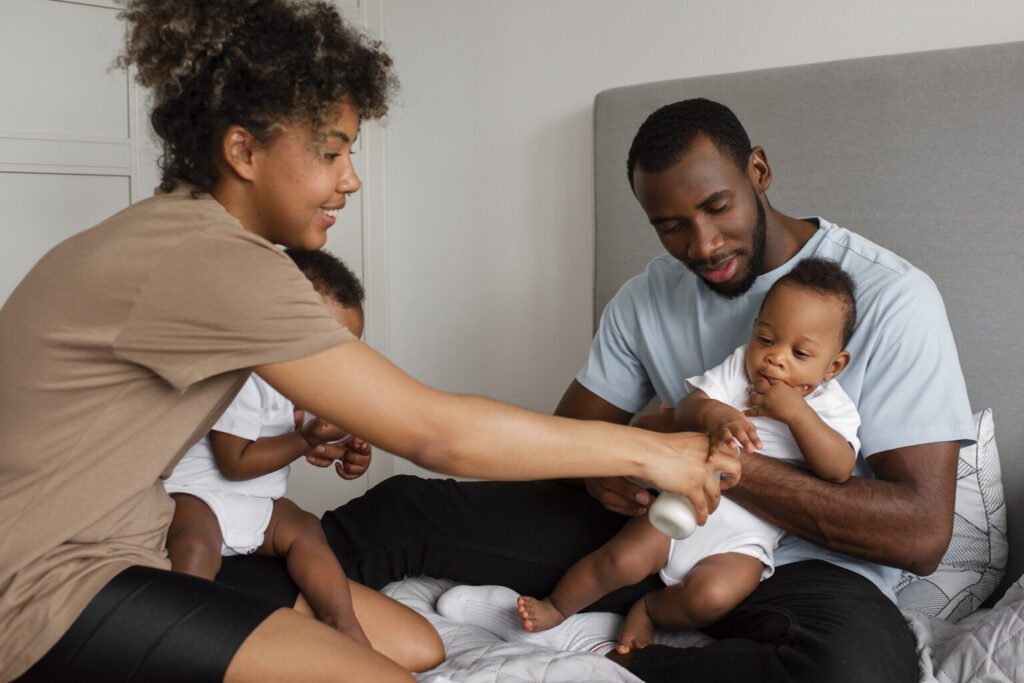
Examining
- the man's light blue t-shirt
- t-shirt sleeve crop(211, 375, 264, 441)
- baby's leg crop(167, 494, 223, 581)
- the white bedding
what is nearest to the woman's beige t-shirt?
baby's leg crop(167, 494, 223, 581)

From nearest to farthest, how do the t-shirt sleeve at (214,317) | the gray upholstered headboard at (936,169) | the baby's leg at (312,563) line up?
the t-shirt sleeve at (214,317)
the baby's leg at (312,563)
the gray upholstered headboard at (936,169)

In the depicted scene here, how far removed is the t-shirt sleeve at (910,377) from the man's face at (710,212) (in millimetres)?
251

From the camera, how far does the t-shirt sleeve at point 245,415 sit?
5.53ft

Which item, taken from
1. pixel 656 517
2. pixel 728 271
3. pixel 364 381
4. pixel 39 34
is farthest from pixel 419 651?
pixel 39 34

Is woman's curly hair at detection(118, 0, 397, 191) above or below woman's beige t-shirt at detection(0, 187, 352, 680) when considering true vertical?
above

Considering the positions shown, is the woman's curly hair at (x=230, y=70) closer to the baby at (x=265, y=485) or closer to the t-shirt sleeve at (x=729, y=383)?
the baby at (x=265, y=485)

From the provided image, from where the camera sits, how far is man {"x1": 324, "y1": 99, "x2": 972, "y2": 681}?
5.03ft

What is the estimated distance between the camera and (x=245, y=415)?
1710 millimetres

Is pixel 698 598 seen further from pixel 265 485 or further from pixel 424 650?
pixel 265 485

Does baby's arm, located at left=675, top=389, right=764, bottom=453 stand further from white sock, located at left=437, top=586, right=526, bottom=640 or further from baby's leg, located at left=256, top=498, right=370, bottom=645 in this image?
baby's leg, located at left=256, top=498, right=370, bottom=645

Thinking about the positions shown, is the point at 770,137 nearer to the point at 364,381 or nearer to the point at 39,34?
the point at 364,381

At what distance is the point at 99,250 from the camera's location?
118 centimetres

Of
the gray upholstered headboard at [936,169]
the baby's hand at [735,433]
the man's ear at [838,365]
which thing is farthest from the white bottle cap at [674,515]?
the gray upholstered headboard at [936,169]

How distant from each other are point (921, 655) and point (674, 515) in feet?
1.82
